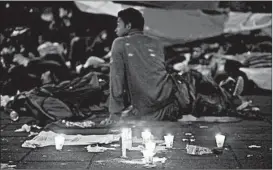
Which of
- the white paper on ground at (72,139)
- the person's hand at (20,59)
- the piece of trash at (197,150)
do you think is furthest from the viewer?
the person's hand at (20,59)

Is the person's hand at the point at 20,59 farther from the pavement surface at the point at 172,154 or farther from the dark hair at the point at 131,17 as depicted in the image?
the dark hair at the point at 131,17

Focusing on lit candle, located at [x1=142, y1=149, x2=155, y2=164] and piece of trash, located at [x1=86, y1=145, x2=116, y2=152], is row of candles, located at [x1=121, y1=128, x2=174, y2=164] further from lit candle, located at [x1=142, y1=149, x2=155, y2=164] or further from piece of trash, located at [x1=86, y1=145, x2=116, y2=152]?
piece of trash, located at [x1=86, y1=145, x2=116, y2=152]

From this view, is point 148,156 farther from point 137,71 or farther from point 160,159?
point 137,71

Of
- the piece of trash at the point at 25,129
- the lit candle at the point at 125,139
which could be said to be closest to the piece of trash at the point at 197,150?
the lit candle at the point at 125,139

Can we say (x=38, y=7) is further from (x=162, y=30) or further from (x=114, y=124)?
(x=114, y=124)

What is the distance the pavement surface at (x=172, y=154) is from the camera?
509 cm

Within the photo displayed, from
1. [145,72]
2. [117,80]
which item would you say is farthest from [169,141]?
[145,72]

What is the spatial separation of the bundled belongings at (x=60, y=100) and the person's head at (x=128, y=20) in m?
1.90

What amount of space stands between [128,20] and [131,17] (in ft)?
0.24

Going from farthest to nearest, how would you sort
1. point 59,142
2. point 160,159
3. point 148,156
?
point 59,142 < point 160,159 < point 148,156

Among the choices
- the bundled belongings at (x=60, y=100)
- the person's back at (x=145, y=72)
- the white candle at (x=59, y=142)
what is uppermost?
the person's back at (x=145, y=72)

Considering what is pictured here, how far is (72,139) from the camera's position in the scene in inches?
253

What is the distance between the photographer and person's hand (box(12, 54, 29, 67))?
1126 cm

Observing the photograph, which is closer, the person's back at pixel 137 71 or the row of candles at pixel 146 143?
the row of candles at pixel 146 143
